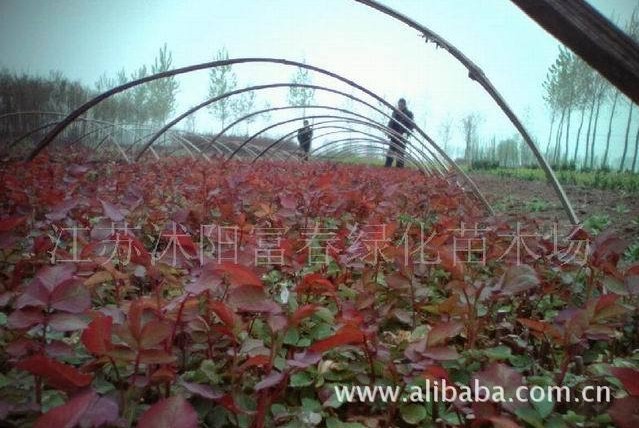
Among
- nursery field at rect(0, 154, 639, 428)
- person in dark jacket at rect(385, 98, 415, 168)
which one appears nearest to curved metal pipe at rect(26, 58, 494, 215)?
person in dark jacket at rect(385, 98, 415, 168)

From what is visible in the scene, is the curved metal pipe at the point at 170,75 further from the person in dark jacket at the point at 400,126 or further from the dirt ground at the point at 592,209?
the dirt ground at the point at 592,209

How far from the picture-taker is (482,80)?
251cm

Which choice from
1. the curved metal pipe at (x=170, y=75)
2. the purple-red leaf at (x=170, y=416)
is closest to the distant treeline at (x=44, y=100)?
the curved metal pipe at (x=170, y=75)

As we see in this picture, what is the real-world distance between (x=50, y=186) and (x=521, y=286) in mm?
2718

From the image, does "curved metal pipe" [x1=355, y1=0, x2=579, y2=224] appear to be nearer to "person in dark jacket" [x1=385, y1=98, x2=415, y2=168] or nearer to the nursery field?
the nursery field

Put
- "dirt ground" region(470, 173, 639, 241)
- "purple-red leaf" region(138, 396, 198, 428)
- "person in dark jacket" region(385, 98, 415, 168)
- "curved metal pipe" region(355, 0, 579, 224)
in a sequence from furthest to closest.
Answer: "person in dark jacket" region(385, 98, 415, 168) → "dirt ground" region(470, 173, 639, 241) → "curved metal pipe" region(355, 0, 579, 224) → "purple-red leaf" region(138, 396, 198, 428)

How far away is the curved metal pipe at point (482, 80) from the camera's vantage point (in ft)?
8.25

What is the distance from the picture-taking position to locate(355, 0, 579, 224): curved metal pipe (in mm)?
2516

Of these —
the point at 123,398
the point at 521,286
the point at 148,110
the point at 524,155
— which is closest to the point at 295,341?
the point at 123,398

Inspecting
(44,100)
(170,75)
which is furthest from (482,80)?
(44,100)

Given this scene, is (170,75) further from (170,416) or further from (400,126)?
(400,126)

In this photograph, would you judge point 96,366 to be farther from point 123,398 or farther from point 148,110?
point 148,110

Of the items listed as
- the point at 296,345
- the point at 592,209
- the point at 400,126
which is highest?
the point at 400,126

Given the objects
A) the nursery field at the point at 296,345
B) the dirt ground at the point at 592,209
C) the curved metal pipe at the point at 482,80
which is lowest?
the nursery field at the point at 296,345
